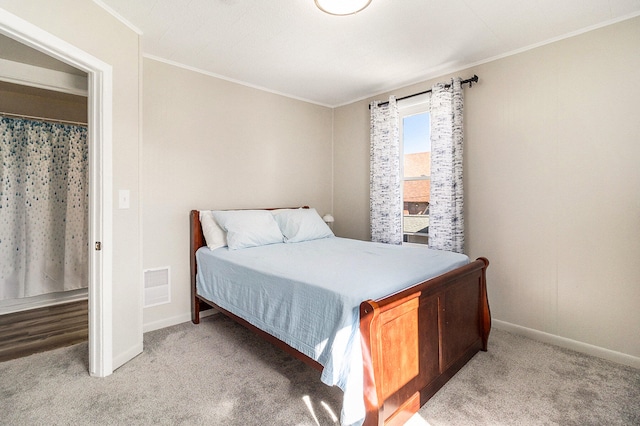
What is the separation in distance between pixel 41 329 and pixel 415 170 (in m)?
4.00

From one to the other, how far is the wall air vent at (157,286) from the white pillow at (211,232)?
49 centimetres

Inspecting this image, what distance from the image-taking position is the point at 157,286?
2818 millimetres

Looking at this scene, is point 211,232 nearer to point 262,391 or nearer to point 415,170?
point 262,391

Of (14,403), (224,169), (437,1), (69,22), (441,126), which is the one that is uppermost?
(437,1)

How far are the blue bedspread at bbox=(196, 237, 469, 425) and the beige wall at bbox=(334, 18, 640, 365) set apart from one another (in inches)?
31.9

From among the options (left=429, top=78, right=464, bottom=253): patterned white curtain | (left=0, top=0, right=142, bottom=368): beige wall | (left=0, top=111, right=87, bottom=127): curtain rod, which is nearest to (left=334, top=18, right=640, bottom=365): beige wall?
(left=429, top=78, right=464, bottom=253): patterned white curtain

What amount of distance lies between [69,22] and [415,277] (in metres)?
2.57

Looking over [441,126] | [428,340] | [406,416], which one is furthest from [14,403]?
[441,126]

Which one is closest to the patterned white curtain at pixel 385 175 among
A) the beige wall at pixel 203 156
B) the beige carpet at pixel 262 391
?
the beige wall at pixel 203 156

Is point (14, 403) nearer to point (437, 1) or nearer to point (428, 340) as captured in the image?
point (428, 340)

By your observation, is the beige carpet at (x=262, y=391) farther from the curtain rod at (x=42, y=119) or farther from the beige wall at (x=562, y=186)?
the curtain rod at (x=42, y=119)

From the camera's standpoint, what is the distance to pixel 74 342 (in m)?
2.51

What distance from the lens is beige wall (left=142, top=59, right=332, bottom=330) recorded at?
2.79 metres

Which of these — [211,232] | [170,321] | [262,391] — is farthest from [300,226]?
[262,391]
